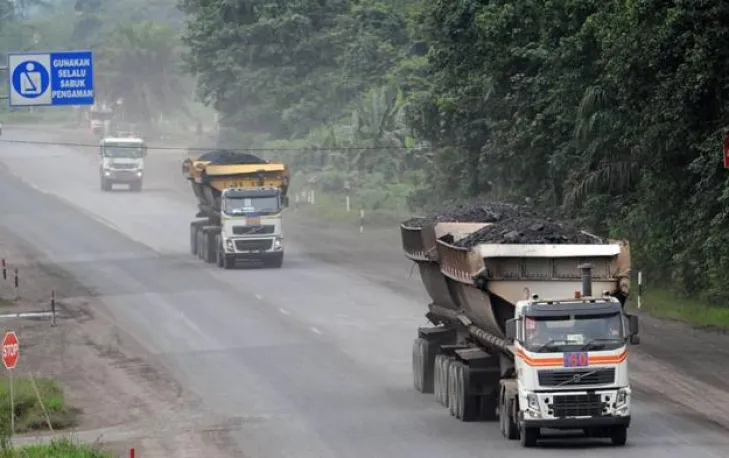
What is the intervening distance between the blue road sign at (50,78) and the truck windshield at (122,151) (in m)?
44.3

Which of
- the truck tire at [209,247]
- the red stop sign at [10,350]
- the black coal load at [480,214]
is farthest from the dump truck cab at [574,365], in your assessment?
the truck tire at [209,247]

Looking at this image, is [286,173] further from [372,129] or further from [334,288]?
[372,129]

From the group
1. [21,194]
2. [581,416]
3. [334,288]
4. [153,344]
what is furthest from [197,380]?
[21,194]

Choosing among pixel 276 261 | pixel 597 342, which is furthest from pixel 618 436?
pixel 276 261

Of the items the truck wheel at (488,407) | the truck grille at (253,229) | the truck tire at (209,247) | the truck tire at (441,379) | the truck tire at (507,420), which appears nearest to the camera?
the truck tire at (507,420)

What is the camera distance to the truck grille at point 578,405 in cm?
2347

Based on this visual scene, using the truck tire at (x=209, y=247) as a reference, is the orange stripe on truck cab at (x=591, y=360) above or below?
above

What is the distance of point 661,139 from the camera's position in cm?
4009

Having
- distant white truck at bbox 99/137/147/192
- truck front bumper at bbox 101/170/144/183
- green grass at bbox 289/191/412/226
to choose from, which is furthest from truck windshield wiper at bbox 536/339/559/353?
truck front bumper at bbox 101/170/144/183

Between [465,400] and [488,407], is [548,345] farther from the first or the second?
[488,407]

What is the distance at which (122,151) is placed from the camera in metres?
86.2

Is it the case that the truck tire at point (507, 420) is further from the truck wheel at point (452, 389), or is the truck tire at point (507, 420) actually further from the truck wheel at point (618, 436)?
the truck wheel at point (452, 389)

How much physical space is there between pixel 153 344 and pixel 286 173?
56.0 feet

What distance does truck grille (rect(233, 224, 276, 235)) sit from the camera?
54.2 metres
